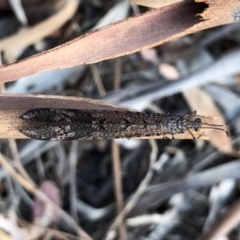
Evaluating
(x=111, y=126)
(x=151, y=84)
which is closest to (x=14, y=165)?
(x=151, y=84)

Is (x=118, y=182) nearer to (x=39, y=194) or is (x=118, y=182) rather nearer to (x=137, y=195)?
(x=137, y=195)

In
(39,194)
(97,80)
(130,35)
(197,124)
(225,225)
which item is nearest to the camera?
(130,35)

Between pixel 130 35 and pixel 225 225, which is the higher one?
pixel 130 35

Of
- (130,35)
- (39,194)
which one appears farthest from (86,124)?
(39,194)

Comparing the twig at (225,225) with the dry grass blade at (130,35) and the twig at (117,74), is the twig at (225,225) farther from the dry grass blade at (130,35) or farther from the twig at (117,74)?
the dry grass blade at (130,35)

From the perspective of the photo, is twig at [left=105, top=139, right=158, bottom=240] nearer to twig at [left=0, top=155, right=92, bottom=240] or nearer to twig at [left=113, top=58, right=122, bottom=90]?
twig at [left=0, top=155, right=92, bottom=240]

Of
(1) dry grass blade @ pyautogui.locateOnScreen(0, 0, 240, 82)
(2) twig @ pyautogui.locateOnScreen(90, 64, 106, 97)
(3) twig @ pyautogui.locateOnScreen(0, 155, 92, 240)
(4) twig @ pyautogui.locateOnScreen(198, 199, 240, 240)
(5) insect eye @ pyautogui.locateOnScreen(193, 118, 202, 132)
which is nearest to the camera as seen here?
(1) dry grass blade @ pyautogui.locateOnScreen(0, 0, 240, 82)

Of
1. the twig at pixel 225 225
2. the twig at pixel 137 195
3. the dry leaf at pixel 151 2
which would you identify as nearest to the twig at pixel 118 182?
the twig at pixel 137 195

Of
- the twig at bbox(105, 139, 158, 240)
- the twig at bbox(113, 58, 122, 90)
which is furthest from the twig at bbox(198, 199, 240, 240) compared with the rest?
the twig at bbox(113, 58, 122, 90)

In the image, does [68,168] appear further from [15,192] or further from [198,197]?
[198,197]
